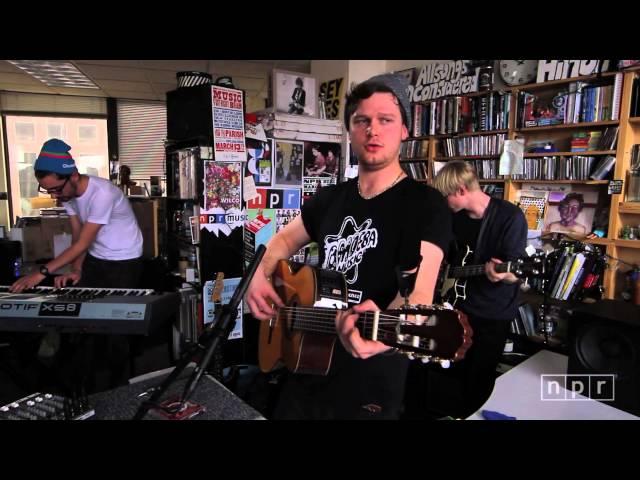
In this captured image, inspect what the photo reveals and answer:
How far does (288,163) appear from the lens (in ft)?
10.3

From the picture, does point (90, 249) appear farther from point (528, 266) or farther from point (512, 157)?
point (512, 157)

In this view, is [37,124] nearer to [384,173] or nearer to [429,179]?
[429,179]

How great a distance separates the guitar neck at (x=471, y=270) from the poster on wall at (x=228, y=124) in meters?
1.59

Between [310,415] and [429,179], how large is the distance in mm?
3393

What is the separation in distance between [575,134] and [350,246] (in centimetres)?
298

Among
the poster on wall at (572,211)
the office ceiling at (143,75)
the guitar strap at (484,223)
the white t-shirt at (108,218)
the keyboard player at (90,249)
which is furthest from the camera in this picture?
the office ceiling at (143,75)

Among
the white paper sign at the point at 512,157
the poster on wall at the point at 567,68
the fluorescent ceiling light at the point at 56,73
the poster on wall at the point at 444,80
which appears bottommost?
the white paper sign at the point at 512,157

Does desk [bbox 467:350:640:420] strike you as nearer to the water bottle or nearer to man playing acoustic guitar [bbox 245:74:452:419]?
man playing acoustic guitar [bbox 245:74:452:419]

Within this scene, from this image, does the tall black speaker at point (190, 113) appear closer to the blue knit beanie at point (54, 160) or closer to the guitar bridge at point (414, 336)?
the blue knit beanie at point (54, 160)

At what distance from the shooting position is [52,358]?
2.80m

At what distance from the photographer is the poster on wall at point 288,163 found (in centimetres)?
309

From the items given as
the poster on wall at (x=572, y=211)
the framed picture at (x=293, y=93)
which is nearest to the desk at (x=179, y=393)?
the framed picture at (x=293, y=93)

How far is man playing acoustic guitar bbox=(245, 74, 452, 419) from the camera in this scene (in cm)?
119
